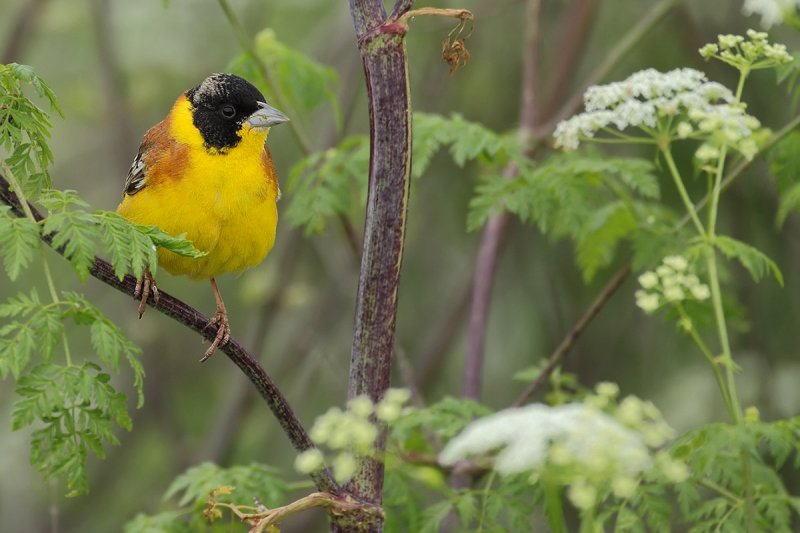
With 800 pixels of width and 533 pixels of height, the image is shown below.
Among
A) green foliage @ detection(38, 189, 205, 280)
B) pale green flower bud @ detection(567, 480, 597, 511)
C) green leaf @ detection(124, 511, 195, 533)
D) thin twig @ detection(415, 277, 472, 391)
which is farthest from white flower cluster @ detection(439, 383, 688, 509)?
thin twig @ detection(415, 277, 472, 391)

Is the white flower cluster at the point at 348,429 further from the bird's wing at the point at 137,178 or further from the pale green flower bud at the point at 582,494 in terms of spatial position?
the bird's wing at the point at 137,178

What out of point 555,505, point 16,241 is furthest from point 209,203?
point 555,505

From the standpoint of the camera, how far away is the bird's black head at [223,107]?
3166mm

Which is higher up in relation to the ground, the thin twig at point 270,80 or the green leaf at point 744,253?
the thin twig at point 270,80

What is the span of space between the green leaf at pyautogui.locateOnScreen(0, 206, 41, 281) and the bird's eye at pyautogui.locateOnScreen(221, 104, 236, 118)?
1406mm

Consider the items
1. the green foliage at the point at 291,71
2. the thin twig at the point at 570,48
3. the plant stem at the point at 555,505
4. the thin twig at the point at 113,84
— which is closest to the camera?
the plant stem at the point at 555,505

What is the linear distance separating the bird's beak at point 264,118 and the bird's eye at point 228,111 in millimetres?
51

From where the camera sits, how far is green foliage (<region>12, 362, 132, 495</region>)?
2.01m

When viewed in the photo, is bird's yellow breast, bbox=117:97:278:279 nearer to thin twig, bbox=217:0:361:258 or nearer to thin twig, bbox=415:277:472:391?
thin twig, bbox=217:0:361:258

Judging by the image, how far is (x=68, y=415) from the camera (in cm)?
204

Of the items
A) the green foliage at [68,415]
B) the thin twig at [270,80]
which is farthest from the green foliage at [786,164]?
the green foliage at [68,415]

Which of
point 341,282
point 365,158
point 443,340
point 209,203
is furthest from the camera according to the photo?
point 341,282

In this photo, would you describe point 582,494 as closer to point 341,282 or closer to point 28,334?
point 28,334

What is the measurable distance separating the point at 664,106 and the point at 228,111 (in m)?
1.45
